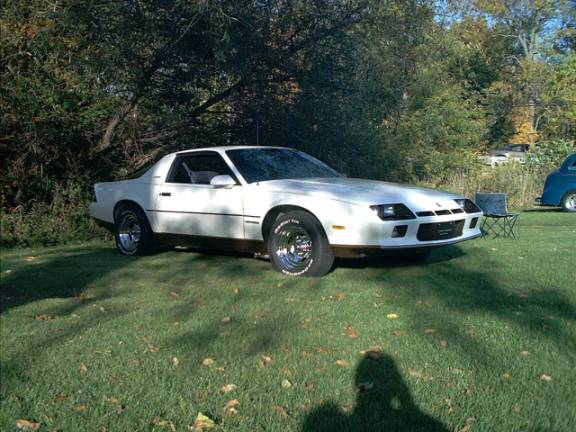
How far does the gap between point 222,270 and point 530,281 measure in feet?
10.9

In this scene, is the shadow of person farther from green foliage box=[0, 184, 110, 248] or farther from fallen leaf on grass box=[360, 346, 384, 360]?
green foliage box=[0, 184, 110, 248]

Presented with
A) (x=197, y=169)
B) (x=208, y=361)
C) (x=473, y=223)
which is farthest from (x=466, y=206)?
(x=208, y=361)

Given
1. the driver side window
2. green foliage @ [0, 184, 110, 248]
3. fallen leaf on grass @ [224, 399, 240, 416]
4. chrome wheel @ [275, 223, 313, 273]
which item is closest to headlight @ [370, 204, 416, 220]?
chrome wheel @ [275, 223, 313, 273]

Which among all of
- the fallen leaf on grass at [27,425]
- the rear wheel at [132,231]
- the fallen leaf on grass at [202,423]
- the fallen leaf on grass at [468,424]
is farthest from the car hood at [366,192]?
the fallen leaf on grass at [27,425]

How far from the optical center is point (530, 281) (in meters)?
6.99

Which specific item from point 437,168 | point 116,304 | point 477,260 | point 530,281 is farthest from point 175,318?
point 437,168

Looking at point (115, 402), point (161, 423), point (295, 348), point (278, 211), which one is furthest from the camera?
point (278, 211)

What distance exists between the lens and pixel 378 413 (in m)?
3.71

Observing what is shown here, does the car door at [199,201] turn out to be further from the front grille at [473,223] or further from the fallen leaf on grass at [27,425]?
the fallen leaf on grass at [27,425]

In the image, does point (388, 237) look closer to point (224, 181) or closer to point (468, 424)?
point (224, 181)

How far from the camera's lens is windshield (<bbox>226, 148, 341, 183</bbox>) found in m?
8.26

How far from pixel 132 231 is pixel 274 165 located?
2342mm

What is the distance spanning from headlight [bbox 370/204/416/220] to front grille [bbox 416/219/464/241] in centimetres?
23

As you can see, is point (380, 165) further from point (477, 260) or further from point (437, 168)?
point (477, 260)
